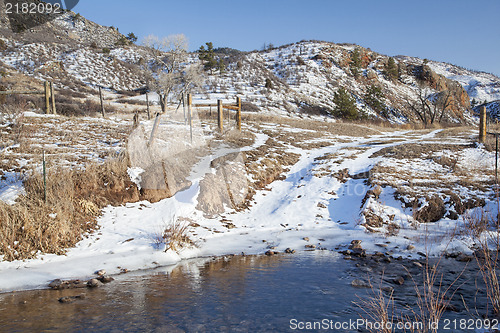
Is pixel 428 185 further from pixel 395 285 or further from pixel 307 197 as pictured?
pixel 395 285

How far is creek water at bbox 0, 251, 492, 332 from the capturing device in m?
4.44

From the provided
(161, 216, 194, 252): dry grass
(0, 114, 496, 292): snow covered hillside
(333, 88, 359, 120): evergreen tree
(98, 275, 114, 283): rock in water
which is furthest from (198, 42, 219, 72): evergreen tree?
(98, 275, 114, 283): rock in water

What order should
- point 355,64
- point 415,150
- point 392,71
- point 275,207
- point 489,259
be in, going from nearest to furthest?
point 489,259, point 275,207, point 415,150, point 355,64, point 392,71

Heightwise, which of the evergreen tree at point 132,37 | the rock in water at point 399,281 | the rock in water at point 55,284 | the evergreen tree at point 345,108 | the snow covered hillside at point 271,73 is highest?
the evergreen tree at point 132,37

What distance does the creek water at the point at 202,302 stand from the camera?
444 cm

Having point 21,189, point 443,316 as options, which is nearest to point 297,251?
point 443,316

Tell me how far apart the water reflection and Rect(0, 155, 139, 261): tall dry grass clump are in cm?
138

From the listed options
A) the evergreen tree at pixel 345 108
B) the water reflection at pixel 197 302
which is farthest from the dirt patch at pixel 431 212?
the evergreen tree at pixel 345 108

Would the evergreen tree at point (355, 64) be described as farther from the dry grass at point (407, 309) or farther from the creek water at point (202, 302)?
the dry grass at point (407, 309)

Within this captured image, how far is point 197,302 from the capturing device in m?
5.11

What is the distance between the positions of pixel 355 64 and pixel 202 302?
64210 mm

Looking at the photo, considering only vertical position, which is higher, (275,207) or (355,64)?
(355,64)

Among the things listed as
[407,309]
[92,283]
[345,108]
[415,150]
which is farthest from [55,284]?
[345,108]

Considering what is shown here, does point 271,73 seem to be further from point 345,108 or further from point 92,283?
point 92,283
